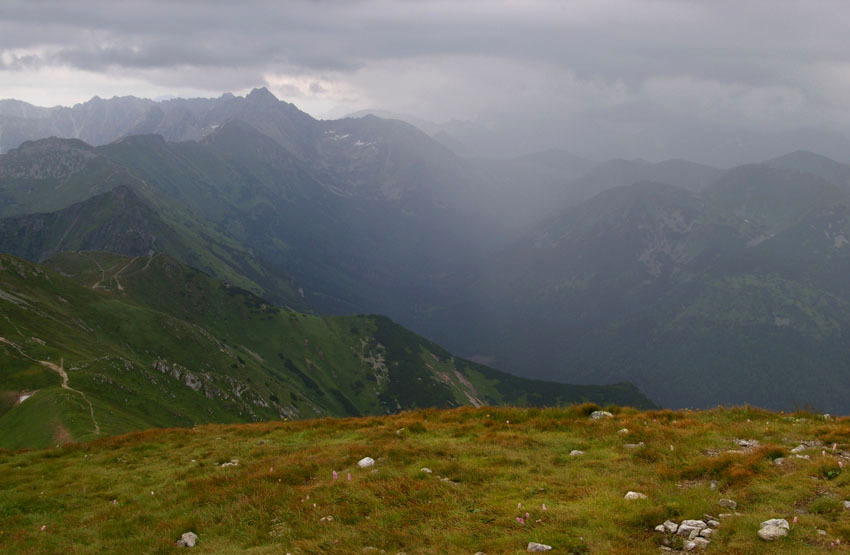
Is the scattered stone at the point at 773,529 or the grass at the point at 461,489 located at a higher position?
the scattered stone at the point at 773,529

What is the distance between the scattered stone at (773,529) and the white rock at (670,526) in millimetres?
1820

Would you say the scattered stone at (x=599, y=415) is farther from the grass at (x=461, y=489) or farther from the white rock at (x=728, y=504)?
the white rock at (x=728, y=504)

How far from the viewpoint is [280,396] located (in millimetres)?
178250

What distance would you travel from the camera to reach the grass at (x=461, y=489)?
13.1m

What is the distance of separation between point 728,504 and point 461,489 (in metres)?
A: 7.93

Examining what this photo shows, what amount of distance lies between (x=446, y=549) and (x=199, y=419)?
4717 inches

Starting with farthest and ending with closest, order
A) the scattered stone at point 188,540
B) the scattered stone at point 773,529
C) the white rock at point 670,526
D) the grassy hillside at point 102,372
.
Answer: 1. the grassy hillside at point 102,372
2. the scattered stone at point 188,540
3. the white rock at point 670,526
4. the scattered stone at point 773,529

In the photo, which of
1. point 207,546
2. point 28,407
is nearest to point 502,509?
point 207,546

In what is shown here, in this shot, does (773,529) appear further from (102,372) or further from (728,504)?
(102,372)

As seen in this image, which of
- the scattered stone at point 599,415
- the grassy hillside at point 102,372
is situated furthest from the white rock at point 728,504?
the grassy hillside at point 102,372

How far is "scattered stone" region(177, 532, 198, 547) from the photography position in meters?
15.4

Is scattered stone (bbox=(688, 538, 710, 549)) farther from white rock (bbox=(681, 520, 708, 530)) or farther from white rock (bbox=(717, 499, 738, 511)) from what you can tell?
white rock (bbox=(717, 499, 738, 511))

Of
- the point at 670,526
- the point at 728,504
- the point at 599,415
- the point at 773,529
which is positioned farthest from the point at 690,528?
the point at 599,415

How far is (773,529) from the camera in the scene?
11.5 meters
